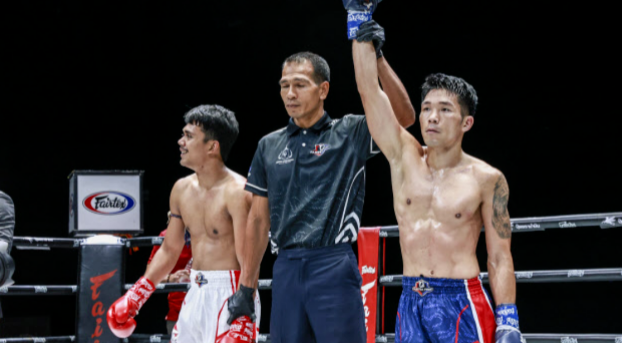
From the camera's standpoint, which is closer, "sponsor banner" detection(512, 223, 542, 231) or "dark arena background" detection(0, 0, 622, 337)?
"sponsor banner" detection(512, 223, 542, 231)

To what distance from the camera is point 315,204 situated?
2.43 meters

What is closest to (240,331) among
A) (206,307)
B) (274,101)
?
(206,307)

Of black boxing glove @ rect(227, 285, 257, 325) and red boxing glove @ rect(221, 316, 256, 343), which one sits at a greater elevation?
black boxing glove @ rect(227, 285, 257, 325)

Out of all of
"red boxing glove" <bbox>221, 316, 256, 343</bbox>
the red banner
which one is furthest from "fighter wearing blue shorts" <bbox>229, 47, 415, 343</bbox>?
the red banner

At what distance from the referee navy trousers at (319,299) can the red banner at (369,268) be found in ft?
3.15

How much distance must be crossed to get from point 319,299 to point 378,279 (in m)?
1.06

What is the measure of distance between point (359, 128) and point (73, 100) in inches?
206

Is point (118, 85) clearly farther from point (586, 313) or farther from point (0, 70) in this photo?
point (586, 313)

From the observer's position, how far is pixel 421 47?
6.54m

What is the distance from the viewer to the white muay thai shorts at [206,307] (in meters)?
3.04

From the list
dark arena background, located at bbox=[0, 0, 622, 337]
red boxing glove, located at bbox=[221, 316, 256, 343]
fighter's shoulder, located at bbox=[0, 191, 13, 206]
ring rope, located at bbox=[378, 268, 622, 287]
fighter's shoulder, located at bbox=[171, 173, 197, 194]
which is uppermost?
dark arena background, located at bbox=[0, 0, 622, 337]

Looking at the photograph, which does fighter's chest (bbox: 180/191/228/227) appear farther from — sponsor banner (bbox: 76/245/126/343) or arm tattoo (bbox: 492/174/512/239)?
arm tattoo (bbox: 492/174/512/239)

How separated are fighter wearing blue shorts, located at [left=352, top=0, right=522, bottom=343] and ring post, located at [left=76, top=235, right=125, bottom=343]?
2258mm

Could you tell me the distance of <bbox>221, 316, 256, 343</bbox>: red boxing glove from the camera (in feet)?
9.23
